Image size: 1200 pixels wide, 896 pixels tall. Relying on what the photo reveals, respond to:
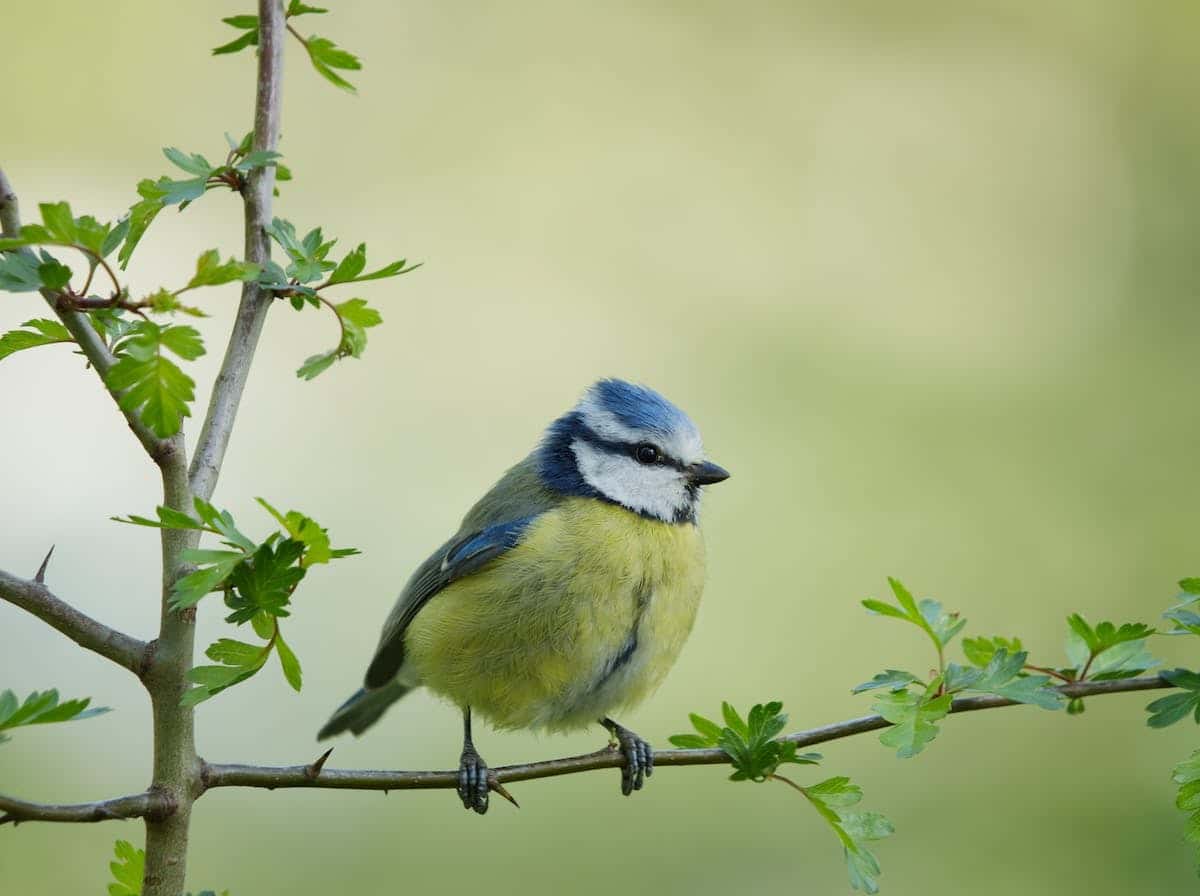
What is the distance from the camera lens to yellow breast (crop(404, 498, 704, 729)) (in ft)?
8.48

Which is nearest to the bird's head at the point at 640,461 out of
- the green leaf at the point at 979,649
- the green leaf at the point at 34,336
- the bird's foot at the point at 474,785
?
the bird's foot at the point at 474,785

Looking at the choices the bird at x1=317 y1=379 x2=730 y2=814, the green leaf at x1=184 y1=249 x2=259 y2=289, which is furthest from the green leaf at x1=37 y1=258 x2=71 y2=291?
the bird at x1=317 y1=379 x2=730 y2=814

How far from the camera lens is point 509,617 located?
2.60 meters

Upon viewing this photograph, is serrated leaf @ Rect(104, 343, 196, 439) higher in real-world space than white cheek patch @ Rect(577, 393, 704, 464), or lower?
lower

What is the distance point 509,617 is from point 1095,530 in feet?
11.7

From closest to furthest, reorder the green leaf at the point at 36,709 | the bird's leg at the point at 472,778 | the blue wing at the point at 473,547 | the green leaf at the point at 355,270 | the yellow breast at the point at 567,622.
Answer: the green leaf at the point at 36,709 < the green leaf at the point at 355,270 < the bird's leg at the point at 472,778 < the yellow breast at the point at 567,622 < the blue wing at the point at 473,547

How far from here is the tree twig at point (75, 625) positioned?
4.35ft

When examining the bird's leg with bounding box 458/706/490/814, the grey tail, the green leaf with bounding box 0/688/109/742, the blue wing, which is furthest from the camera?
the grey tail

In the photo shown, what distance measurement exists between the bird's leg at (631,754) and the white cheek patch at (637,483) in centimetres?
48

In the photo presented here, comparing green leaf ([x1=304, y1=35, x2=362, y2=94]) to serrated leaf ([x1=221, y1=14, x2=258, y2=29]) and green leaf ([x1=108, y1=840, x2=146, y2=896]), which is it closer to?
serrated leaf ([x1=221, y1=14, x2=258, y2=29])

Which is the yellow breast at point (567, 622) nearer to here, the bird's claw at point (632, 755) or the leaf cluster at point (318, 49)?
the bird's claw at point (632, 755)

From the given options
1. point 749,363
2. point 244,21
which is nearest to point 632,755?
point 244,21

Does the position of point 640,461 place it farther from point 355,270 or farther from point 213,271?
point 213,271

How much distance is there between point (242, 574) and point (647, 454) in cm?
160
